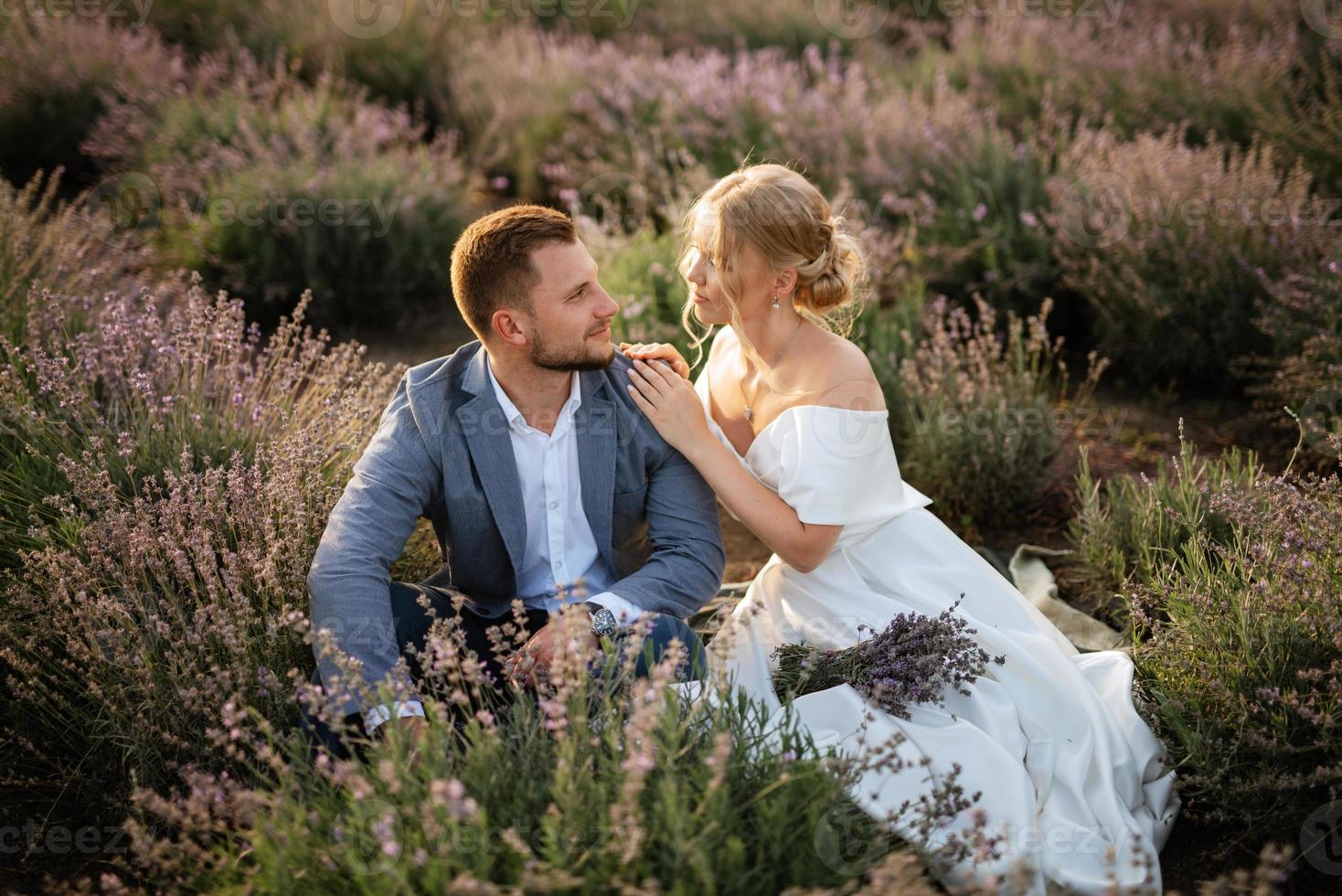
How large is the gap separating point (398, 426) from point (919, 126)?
4.54 meters

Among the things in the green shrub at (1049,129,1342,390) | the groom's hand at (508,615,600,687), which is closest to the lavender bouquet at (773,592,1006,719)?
the groom's hand at (508,615,600,687)

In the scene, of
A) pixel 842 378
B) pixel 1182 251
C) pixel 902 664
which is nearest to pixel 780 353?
pixel 842 378

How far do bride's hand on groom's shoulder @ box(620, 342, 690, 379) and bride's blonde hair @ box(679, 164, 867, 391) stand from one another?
224mm

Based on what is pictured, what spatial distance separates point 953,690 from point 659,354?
1202mm

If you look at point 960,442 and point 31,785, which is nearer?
point 31,785

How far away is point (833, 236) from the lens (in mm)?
3166

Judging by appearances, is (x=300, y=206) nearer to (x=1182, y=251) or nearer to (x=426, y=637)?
(x=426, y=637)

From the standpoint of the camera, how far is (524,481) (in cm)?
299

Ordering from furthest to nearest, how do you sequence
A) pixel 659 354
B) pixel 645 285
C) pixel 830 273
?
pixel 645 285 < pixel 830 273 < pixel 659 354

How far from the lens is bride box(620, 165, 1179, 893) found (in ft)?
8.41

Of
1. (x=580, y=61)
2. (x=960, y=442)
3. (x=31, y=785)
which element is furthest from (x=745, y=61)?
(x=31, y=785)

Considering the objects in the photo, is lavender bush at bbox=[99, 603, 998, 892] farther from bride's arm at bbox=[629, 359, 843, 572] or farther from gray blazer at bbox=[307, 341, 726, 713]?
bride's arm at bbox=[629, 359, 843, 572]

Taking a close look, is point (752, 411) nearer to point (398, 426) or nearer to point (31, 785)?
point (398, 426)

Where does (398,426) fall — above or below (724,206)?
below
